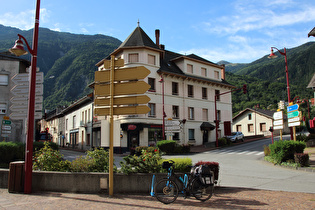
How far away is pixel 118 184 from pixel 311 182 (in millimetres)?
7310

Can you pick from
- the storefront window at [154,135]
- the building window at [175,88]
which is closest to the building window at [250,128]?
the building window at [175,88]

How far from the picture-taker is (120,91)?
24.5 ft

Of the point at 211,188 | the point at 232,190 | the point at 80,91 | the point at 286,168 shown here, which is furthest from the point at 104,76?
the point at 80,91

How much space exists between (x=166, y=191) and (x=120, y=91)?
2.94 m

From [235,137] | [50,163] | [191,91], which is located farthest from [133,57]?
[50,163]

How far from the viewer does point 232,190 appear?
797 centimetres

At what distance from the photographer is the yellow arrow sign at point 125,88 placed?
7387 mm

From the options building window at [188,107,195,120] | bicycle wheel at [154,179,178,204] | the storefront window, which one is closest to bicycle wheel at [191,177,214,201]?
bicycle wheel at [154,179,178,204]

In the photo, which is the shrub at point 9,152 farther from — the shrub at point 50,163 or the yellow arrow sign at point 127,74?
the yellow arrow sign at point 127,74

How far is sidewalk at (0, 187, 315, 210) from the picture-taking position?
241 inches

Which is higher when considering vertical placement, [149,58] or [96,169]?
[149,58]

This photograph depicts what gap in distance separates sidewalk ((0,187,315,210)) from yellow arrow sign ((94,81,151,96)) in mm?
2793

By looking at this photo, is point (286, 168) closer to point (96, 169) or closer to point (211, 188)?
point (211, 188)

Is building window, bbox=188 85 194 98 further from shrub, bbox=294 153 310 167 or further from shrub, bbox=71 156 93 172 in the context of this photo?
shrub, bbox=71 156 93 172
